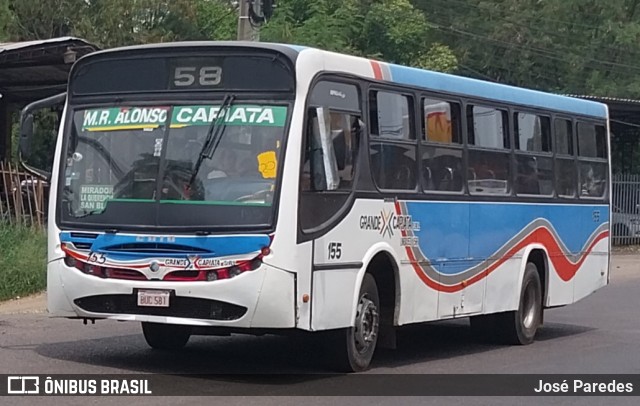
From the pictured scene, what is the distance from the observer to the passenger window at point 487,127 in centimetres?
1318

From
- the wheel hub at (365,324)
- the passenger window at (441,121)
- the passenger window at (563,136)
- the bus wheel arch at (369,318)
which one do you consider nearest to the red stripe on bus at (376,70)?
the passenger window at (441,121)

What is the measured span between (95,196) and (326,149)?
2053 mm

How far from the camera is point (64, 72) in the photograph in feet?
75.7

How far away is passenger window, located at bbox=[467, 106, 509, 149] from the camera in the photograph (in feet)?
43.2

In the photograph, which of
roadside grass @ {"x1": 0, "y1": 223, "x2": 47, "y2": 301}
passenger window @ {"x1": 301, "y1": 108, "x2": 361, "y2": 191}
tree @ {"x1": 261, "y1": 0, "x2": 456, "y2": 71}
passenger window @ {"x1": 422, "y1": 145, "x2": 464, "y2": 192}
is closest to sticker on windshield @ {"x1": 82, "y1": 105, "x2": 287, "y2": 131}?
passenger window @ {"x1": 301, "y1": 108, "x2": 361, "y2": 191}

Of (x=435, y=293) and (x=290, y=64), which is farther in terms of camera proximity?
(x=435, y=293)

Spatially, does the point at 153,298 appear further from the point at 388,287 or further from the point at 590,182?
the point at 590,182

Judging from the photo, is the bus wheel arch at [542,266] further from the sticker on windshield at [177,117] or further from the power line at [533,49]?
the power line at [533,49]

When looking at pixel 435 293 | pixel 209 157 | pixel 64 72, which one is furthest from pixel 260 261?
pixel 64 72

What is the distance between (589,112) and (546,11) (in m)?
34.8

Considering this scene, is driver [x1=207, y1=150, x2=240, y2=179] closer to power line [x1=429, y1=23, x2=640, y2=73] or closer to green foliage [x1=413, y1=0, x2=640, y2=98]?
green foliage [x1=413, y1=0, x2=640, y2=98]

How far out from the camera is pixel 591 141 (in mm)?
16281

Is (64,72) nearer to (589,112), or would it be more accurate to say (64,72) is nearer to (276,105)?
(589,112)

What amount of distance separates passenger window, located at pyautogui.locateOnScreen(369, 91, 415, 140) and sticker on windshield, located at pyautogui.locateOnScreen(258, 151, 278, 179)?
1.52 metres
